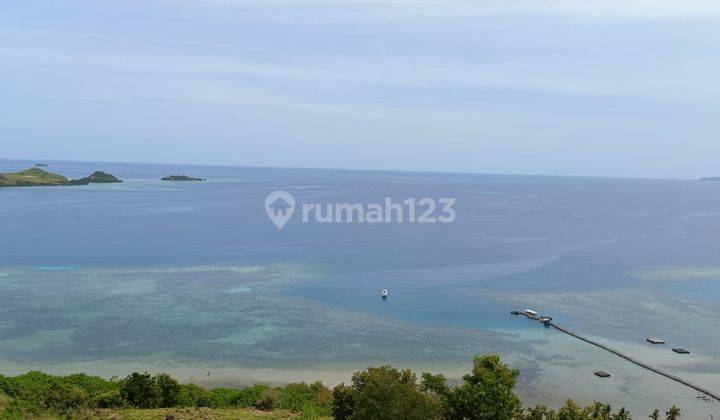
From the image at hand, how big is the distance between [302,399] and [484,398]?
9449 millimetres

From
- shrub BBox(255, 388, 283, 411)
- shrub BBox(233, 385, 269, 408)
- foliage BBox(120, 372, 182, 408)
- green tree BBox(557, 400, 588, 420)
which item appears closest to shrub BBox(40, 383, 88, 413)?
foliage BBox(120, 372, 182, 408)

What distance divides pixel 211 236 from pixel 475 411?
5843cm

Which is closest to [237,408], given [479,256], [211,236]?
[479,256]

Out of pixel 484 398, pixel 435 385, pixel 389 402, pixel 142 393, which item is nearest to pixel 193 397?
pixel 142 393

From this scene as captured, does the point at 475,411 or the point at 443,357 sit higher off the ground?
the point at 475,411

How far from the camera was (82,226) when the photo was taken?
77812 mm

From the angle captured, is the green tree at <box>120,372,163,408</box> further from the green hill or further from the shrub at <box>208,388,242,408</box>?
the green hill

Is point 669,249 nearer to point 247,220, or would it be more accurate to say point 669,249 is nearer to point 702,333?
point 702,333

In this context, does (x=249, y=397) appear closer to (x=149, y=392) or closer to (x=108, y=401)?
(x=149, y=392)

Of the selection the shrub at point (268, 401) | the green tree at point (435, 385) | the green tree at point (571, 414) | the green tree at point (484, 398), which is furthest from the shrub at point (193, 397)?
the green tree at point (571, 414)

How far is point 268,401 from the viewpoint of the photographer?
24.5 meters

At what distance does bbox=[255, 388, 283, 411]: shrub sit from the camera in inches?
958

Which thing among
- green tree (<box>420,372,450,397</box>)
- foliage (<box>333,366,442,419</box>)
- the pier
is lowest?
the pier

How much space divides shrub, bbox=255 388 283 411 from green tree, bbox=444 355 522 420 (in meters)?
8.34
